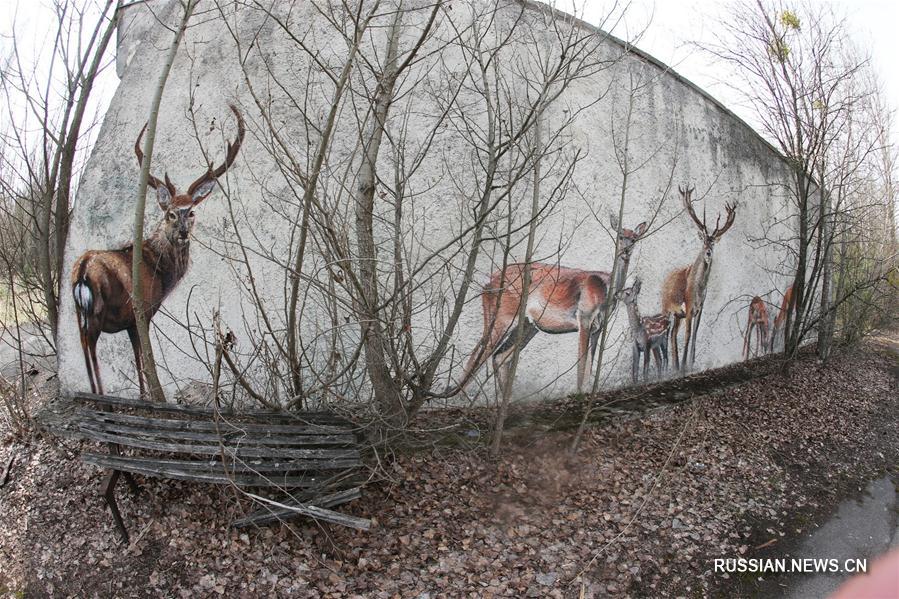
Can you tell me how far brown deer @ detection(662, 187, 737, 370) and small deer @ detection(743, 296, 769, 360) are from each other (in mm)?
1949

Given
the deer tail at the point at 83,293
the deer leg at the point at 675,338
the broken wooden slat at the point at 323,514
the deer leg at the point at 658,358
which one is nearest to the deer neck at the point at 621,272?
the deer leg at the point at 658,358

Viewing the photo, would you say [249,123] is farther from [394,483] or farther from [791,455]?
[791,455]

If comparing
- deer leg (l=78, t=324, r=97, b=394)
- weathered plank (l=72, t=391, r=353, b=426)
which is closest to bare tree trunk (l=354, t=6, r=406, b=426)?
weathered plank (l=72, t=391, r=353, b=426)

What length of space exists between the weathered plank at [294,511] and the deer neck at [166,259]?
3201 mm

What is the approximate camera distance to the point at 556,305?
689cm

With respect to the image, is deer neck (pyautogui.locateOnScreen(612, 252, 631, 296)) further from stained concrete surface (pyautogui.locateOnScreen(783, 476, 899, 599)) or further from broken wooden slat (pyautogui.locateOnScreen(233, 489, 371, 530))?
broken wooden slat (pyautogui.locateOnScreen(233, 489, 371, 530))

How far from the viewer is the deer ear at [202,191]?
6.27 metres

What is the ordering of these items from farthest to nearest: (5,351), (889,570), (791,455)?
(5,351), (791,455), (889,570)

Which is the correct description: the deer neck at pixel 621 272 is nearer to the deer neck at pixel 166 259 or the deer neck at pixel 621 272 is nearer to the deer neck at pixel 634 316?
the deer neck at pixel 634 316

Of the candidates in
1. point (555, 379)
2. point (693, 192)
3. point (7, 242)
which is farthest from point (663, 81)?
point (7, 242)

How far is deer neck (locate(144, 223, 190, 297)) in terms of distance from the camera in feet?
20.8

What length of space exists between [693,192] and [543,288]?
Result: 12.0 feet

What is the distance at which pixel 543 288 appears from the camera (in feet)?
22.4

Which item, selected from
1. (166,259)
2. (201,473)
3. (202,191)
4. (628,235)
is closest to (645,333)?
(628,235)
